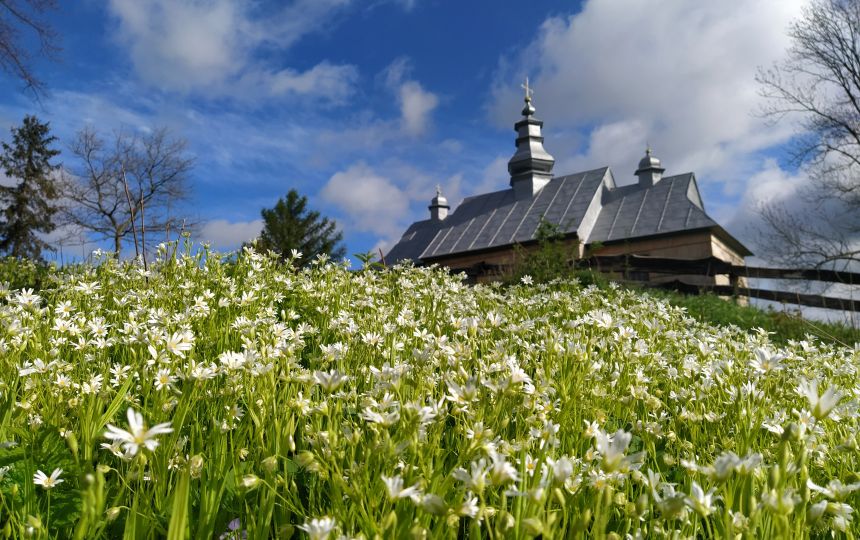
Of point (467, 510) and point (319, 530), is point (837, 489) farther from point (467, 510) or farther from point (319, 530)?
point (319, 530)

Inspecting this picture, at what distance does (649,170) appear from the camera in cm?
3428

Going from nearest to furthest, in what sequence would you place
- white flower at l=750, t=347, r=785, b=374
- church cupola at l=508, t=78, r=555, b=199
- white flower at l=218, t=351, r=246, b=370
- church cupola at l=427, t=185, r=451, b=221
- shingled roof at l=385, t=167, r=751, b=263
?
1. white flower at l=218, t=351, r=246, b=370
2. white flower at l=750, t=347, r=785, b=374
3. shingled roof at l=385, t=167, r=751, b=263
4. church cupola at l=508, t=78, r=555, b=199
5. church cupola at l=427, t=185, r=451, b=221

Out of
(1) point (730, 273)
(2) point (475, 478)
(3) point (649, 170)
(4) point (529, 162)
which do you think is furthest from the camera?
(4) point (529, 162)

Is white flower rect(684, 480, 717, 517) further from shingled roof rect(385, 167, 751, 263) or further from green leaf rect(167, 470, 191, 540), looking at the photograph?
shingled roof rect(385, 167, 751, 263)

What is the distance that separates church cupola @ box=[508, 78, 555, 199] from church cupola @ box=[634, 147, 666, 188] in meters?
6.27

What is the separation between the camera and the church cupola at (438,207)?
48500mm

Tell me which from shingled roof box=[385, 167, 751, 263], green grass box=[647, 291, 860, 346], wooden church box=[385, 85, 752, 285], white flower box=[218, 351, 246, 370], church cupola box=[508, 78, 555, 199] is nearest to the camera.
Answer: white flower box=[218, 351, 246, 370]

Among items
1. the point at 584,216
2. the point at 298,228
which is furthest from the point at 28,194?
the point at 584,216

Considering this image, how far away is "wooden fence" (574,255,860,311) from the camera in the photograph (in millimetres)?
14367

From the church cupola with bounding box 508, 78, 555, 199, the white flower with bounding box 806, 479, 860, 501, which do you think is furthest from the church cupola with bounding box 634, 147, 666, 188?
the white flower with bounding box 806, 479, 860, 501

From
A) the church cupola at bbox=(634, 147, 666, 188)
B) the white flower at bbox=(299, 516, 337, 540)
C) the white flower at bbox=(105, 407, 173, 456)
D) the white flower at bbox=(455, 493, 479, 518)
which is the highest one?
the church cupola at bbox=(634, 147, 666, 188)

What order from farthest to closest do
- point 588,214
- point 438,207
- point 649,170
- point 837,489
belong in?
point 438,207 → point 649,170 → point 588,214 → point 837,489

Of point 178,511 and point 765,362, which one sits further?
point 765,362

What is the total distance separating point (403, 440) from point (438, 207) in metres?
47.3
